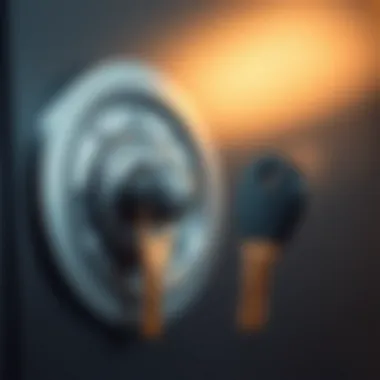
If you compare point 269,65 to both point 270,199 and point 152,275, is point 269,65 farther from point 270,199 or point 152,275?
point 152,275

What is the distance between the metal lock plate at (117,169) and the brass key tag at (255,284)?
0.11ft

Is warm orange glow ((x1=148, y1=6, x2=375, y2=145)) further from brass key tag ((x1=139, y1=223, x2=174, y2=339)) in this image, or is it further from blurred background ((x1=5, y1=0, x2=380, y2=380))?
brass key tag ((x1=139, y1=223, x2=174, y2=339))

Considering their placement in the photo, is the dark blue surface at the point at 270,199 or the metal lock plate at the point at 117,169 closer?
the metal lock plate at the point at 117,169

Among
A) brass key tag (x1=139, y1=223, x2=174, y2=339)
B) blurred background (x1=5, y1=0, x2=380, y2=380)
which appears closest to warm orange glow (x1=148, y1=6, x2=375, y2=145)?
blurred background (x1=5, y1=0, x2=380, y2=380)

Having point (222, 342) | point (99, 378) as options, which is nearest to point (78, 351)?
point (99, 378)

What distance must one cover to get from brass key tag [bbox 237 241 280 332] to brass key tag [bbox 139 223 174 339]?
84mm

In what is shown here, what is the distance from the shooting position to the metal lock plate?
29.7 inches

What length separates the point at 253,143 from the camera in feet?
2.86

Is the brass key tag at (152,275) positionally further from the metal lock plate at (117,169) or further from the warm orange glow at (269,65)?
the warm orange glow at (269,65)

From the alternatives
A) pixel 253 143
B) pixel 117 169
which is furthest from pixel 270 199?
pixel 117 169

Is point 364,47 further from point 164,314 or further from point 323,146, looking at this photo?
point 164,314

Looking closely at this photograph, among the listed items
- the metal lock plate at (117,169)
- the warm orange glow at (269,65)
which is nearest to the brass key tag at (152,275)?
the metal lock plate at (117,169)

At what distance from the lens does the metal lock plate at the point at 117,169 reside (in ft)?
2.48

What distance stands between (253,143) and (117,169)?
0.45ft
